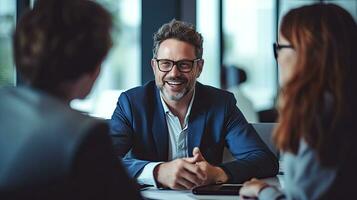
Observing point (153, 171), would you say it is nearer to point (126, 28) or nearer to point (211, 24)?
point (126, 28)

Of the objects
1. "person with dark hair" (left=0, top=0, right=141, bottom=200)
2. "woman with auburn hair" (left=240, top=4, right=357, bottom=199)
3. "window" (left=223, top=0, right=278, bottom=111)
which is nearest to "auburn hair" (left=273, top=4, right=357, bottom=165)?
"woman with auburn hair" (left=240, top=4, right=357, bottom=199)

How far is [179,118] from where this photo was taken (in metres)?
2.69

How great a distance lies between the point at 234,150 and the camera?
2.66 m

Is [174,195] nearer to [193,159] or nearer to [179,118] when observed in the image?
[193,159]

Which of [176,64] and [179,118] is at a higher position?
[176,64]

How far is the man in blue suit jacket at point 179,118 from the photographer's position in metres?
2.61

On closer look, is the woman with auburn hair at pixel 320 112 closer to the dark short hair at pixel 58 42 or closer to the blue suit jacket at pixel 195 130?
the dark short hair at pixel 58 42

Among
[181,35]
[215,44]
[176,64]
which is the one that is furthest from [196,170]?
[215,44]

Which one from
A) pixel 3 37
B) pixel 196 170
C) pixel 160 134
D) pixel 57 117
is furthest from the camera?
pixel 3 37

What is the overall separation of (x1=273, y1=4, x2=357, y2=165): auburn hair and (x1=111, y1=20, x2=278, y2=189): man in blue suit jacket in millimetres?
960

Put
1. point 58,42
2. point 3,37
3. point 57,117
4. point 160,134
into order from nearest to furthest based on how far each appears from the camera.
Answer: point 57,117
point 58,42
point 160,134
point 3,37

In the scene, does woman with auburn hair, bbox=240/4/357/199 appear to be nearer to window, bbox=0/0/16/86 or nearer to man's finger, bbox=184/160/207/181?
man's finger, bbox=184/160/207/181

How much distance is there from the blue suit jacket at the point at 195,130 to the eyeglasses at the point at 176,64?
148mm

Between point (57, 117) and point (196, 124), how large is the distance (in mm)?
1436
